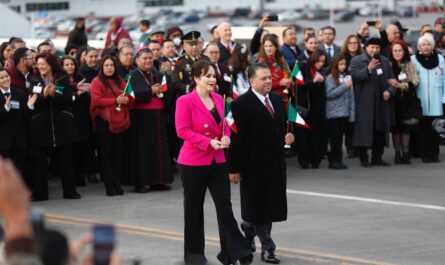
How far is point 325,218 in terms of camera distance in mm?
13695

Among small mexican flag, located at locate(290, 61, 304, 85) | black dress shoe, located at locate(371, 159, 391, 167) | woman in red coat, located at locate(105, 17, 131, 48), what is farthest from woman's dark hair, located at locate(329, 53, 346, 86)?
woman in red coat, located at locate(105, 17, 131, 48)

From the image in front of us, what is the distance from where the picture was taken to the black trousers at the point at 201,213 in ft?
35.6

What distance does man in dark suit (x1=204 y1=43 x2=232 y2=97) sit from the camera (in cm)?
1612

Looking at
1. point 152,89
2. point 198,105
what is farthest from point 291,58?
point 198,105

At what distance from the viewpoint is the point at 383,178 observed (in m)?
17.3

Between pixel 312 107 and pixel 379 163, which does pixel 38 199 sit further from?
pixel 379 163

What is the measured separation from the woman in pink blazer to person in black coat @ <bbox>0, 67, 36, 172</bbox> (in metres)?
4.35

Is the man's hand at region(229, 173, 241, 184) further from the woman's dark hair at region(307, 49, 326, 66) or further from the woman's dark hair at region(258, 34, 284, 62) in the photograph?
the woman's dark hair at region(307, 49, 326, 66)

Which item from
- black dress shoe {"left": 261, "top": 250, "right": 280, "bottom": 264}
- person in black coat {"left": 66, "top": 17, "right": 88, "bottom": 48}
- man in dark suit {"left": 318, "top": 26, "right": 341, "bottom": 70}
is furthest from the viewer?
person in black coat {"left": 66, "top": 17, "right": 88, "bottom": 48}

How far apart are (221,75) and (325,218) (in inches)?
134

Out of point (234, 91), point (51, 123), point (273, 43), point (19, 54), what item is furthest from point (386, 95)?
point (19, 54)

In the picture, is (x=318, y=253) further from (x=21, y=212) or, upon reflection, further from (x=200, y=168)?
(x=21, y=212)

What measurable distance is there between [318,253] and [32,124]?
501cm

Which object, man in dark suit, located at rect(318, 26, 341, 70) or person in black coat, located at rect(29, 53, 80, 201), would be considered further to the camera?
man in dark suit, located at rect(318, 26, 341, 70)
